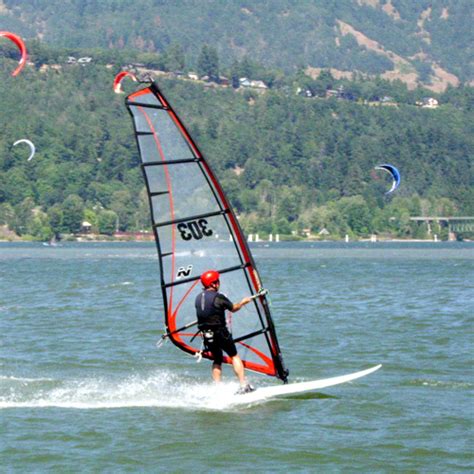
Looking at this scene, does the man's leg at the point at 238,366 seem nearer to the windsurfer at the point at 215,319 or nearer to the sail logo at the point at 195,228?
the windsurfer at the point at 215,319

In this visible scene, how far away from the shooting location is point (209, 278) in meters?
12.4

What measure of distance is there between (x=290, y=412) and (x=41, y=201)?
155 metres

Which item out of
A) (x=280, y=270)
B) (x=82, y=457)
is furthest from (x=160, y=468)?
(x=280, y=270)

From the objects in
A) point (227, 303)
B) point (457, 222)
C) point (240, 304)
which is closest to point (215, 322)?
point (227, 303)

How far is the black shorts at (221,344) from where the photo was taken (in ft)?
41.1

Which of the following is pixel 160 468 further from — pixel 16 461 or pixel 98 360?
pixel 98 360

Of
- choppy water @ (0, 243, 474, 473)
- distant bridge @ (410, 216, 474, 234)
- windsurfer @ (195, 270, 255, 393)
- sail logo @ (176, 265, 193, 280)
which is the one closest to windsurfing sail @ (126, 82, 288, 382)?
sail logo @ (176, 265, 193, 280)

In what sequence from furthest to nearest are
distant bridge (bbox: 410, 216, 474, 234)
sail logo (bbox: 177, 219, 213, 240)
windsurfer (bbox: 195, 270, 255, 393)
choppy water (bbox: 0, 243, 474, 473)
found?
distant bridge (bbox: 410, 216, 474, 234), sail logo (bbox: 177, 219, 213, 240), windsurfer (bbox: 195, 270, 255, 393), choppy water (bbox: 0, 243, 474, 473)

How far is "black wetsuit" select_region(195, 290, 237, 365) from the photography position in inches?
485

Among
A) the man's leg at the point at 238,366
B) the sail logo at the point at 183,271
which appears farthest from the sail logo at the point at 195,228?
the man's leg at the point at 238,366

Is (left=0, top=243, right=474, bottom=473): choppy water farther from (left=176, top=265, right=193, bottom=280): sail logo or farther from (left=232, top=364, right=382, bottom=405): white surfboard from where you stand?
(left=176, top=265, right=193, bottom=280): sail logo

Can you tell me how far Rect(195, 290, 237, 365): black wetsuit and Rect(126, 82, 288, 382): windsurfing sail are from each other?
0.35m

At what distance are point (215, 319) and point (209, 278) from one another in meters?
0.40

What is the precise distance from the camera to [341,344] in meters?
19.8
